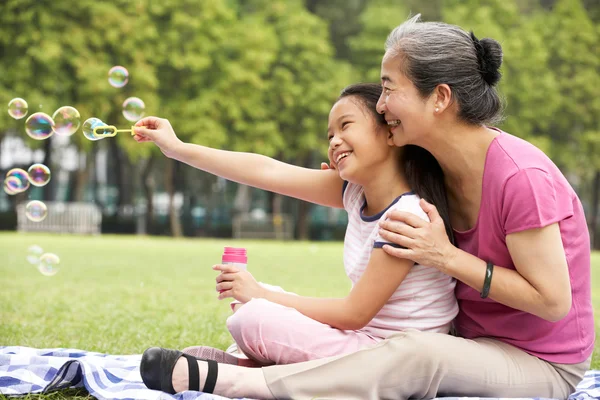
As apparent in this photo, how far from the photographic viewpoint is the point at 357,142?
2896 millimetres

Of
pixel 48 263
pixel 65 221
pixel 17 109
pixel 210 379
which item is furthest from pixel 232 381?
pixel 65 221

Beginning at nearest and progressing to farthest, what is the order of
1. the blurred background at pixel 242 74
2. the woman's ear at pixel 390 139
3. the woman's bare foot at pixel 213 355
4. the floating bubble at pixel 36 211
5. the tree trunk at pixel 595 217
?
the woman's ear at pixel 390 139 → the woman's bare foot at pixel 213 355 → the floating bubble at pixel 36 211 → the blurred background at pixel 242 74 → the tree trunk at pixel 595 217

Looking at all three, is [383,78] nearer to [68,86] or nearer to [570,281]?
[570,281]

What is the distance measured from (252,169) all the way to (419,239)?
1.01 metres

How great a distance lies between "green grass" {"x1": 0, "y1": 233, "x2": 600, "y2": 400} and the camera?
4688mm

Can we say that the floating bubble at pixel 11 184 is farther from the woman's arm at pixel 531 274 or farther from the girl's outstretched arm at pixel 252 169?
the woman's arm at pixel 531 274

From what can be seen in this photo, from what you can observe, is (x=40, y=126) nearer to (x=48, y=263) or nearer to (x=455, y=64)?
(x=48, y=263)

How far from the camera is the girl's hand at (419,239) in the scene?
2.65 m

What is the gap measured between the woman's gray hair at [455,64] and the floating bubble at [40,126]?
2567mm

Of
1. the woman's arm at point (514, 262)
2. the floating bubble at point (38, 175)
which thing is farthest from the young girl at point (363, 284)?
the floating bubble at point (38, 175)

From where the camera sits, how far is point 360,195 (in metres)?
3.13

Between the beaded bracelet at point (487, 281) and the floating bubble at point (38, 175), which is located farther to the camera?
the floating bubble at point (38, 175)

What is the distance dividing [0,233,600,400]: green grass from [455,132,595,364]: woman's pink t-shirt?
149cm

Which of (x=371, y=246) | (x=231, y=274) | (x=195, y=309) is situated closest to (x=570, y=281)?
(x=371, y=246)
